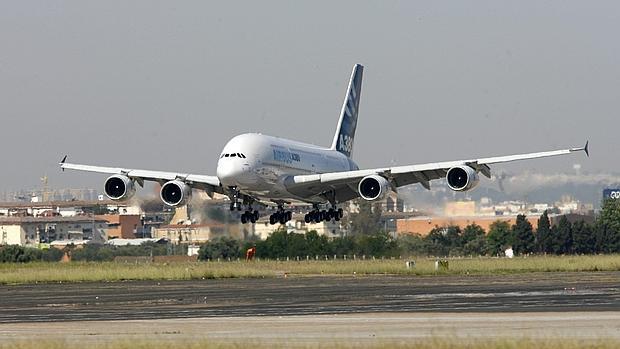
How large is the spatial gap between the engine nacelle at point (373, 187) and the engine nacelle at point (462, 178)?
3.32m

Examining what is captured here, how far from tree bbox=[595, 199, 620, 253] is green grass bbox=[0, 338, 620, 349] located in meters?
69.6

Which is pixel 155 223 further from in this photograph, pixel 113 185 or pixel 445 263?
→ pixel 445 263

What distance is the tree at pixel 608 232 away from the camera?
92.5 m

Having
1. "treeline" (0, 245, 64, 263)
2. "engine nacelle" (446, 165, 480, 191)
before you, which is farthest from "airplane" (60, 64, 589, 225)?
"treeline" (0, 245, 64, 263)

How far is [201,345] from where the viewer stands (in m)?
23.9

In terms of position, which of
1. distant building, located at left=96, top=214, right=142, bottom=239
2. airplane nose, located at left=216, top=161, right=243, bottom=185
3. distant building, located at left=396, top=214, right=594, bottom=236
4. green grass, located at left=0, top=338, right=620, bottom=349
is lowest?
green grass, located at left=0, top=338, right=620, bottom=349

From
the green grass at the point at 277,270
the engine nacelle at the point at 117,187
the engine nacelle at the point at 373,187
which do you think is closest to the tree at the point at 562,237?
the green grass at the point at 277,270

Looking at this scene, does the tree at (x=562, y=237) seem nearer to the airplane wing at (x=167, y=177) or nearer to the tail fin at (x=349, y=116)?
the tail fin at (x=349, y=116)

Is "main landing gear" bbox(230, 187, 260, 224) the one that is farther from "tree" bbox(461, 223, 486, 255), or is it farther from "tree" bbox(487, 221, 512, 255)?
"tree" bbox(487, 221, 512, 255)

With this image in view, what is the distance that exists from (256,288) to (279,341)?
80.2 ft

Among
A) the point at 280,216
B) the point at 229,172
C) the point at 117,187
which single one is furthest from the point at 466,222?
the point at 229,172

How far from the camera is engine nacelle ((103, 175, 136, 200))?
2704 inches

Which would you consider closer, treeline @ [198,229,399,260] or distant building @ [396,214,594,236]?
treeline @ [198,229,399,260]

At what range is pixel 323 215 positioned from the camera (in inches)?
2874
